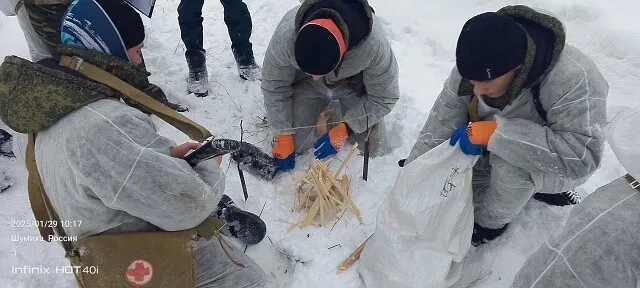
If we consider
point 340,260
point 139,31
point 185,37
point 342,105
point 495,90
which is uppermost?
point 139,31

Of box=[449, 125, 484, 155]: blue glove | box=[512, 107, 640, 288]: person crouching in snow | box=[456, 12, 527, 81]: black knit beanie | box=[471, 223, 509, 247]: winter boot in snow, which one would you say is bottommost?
box=[471, 223, 509, 247]: winter boot in snow

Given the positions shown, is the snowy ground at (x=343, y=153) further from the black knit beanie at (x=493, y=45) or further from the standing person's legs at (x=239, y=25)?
the black knit beanie at (x=493, y=45)

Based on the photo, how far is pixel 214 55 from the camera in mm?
4922

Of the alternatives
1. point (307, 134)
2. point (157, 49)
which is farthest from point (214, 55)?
point (307, 134)

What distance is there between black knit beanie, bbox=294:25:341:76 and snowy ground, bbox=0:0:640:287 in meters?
1.11

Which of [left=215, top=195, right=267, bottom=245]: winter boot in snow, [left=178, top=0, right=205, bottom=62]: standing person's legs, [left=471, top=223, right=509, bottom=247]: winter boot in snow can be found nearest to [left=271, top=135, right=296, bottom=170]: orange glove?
[left=215, top=195, right=267, bottom=245]: winter boot in snow

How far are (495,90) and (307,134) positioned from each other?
179 centimetres

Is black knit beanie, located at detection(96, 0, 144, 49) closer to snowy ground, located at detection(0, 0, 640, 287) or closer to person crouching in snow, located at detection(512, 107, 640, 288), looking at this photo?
snowy ground, located at detection(0, 0, 640, 287)

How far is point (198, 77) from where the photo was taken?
14.3 feet

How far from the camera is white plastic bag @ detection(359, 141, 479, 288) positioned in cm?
267

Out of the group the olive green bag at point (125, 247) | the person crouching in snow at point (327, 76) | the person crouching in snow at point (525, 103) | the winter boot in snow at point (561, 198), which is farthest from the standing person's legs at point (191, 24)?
the winter boot in snow at point (561, 198)

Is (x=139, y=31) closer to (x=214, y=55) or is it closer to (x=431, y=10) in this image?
(x=214, y=55)

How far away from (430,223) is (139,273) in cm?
155

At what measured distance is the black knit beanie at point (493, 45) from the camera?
2.18 meters
